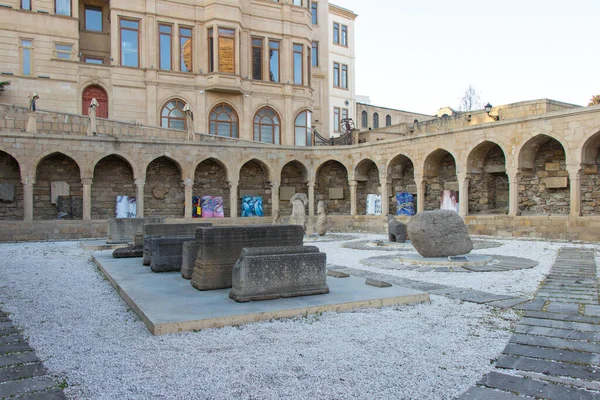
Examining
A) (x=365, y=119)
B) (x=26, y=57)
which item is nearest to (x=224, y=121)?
(x=26, y=57)

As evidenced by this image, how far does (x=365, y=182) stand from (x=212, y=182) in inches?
303

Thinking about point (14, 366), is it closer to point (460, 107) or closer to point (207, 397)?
point (207, 397)

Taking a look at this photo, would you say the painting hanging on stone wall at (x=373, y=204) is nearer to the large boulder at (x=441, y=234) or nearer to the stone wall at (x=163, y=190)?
the stone wall at (x=163, y=190)

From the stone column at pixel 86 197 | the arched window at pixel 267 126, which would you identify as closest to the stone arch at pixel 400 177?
the arched window at pixel 267 126

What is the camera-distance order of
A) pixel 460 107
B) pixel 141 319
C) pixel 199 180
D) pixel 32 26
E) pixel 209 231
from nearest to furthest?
pixel 141 319 < pixel 209 231 < pixel 199 180 < pixel 32 26 < pixel 460 107

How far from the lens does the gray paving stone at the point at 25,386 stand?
3.36 meters

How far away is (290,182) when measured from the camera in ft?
84.6

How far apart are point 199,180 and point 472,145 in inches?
494

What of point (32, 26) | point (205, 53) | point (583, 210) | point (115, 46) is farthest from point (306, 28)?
point (583, 210)

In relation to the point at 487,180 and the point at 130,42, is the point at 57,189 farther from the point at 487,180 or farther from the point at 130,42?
the point at 487,180

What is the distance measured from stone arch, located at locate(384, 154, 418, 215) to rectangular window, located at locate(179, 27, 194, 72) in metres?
12.8

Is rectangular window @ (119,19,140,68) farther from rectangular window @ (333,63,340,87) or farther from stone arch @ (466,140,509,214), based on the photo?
stone arch @ (466,140,509,214)

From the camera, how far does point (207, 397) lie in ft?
10.7

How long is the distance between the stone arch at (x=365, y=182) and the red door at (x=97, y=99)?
13.8 m
